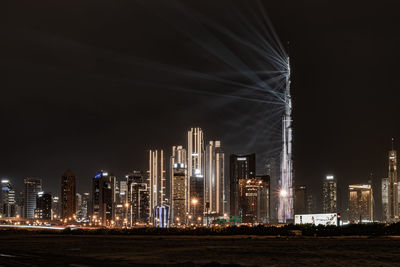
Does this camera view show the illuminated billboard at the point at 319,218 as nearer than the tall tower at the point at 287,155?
Yes

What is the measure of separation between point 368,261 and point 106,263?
1361 centimetres

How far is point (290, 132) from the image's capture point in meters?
102

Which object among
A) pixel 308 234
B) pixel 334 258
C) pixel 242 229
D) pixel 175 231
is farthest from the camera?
pixel 175 231

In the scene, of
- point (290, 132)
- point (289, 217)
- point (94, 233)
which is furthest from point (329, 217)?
point (94, 233)

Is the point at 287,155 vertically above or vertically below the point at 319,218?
above

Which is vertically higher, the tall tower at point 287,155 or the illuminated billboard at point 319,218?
the tall tower at point 287,155

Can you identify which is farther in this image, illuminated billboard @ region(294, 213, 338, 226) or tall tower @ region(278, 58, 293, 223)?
tall tower @ region(278, 58, 293, 223)

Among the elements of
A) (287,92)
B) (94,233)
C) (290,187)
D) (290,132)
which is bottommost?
(94,233)

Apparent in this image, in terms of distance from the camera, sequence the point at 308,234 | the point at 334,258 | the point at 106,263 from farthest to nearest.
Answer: the point at 308,234, the point at 334,258, the point at 106,263

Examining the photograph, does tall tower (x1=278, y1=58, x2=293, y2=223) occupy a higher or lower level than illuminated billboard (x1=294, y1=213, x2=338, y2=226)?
higher

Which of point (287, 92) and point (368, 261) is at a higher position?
point (287, 92)

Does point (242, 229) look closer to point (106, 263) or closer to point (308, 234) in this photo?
point (308, 234)

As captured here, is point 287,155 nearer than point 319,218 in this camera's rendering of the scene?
No

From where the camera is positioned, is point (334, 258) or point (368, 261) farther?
point (334, 258)
